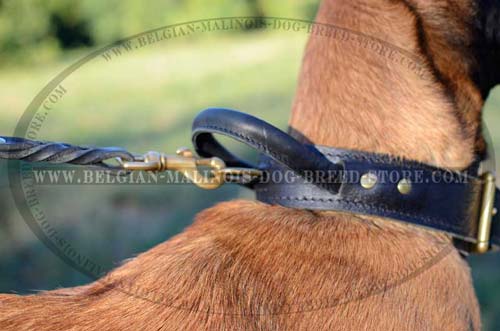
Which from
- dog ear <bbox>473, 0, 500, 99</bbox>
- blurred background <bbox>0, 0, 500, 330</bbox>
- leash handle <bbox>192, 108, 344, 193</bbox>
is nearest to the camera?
leash handle <bbox>192, 108, 344, 193</bbox>

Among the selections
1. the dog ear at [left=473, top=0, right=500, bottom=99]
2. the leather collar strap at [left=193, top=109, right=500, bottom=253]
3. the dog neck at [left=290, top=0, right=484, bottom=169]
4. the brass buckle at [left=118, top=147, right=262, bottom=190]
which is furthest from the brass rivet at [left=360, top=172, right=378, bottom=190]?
the dog ear at [left=473, top=0, right=500, bottom=99]

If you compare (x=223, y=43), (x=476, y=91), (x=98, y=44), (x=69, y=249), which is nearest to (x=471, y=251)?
(x=476, y=91)

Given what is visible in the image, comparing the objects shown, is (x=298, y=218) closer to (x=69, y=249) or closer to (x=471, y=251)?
(x=471, y=251)

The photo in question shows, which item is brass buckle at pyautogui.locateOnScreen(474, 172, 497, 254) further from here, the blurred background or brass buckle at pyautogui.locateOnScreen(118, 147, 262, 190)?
→ the blurred background

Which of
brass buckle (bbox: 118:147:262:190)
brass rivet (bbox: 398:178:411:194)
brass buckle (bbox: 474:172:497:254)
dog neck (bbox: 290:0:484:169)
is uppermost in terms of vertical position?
dog neck (bbox: 290:0:484:169)

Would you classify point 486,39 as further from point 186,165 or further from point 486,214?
point 186,165

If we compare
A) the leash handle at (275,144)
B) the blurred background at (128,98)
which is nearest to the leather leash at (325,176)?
the leash handle at (275,144)

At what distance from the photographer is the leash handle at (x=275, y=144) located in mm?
1529

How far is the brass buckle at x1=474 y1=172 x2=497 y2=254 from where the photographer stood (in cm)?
171

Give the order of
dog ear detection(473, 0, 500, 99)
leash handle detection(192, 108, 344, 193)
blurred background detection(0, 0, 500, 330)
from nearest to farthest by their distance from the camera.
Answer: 1. leash handle detection(192, 108, 344, 193)
2. dog ear detection(473, 0, 500, 99)
3. blurred background detection(0, 0, 500, 330)

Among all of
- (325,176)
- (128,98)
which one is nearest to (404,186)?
(325,176)

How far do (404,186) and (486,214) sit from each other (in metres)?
0.28

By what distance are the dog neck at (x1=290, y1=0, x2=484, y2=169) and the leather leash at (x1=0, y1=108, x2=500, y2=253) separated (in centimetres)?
7

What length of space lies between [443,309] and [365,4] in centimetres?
82
